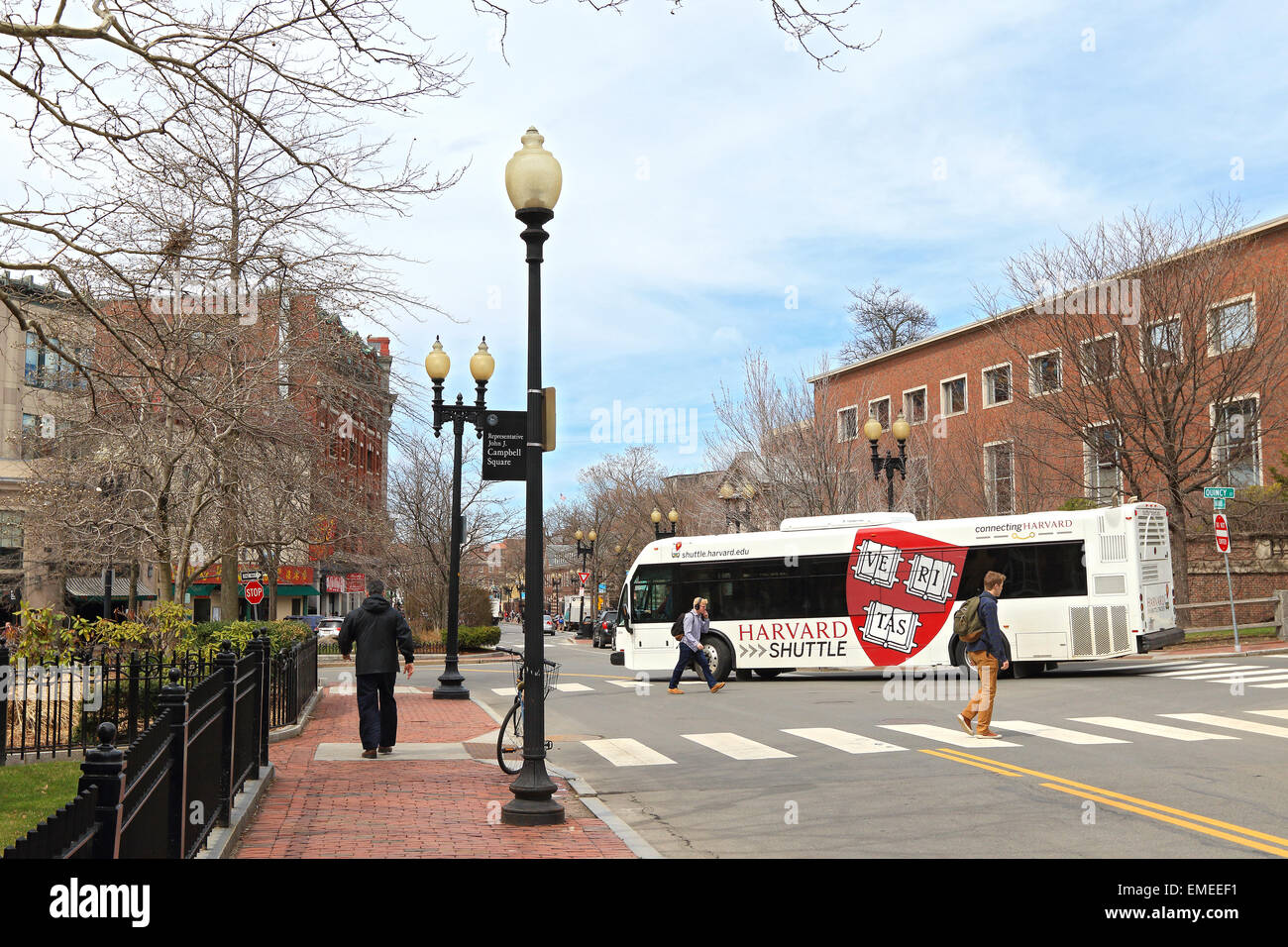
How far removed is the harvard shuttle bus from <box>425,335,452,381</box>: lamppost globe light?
27.6 feet

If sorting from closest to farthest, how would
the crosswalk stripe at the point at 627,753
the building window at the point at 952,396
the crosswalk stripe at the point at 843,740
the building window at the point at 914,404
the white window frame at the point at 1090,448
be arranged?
the crosswalk stripe at the point at 627,753 < the crosswalk stripe at the point at 843,740 < the white window frame at the point at 1090,448 < the building window at the point at 952,396 < the building window at the point at 914,404

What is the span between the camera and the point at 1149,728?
13.8 m

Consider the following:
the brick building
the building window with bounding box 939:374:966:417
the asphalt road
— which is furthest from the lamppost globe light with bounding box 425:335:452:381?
the building window with bounding box 939:374:966:417

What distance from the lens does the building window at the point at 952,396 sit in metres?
52.3

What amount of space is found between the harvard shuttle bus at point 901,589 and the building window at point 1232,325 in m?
8.97

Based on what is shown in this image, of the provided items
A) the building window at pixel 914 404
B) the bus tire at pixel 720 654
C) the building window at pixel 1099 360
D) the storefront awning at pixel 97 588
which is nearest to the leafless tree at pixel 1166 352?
the building window at pixel 1099 360

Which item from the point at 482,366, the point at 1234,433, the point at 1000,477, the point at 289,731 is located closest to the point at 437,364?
the point at 482,366

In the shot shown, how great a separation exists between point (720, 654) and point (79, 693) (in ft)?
48.8

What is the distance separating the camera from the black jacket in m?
12.2

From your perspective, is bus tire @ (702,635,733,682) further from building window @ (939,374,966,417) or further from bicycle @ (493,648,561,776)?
building window @ (939,374,966,417)

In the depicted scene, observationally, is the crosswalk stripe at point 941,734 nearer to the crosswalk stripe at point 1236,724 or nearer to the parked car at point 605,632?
the crosswalk stripe at point 1236,724

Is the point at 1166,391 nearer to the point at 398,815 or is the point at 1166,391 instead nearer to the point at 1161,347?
the point at 1161,347
